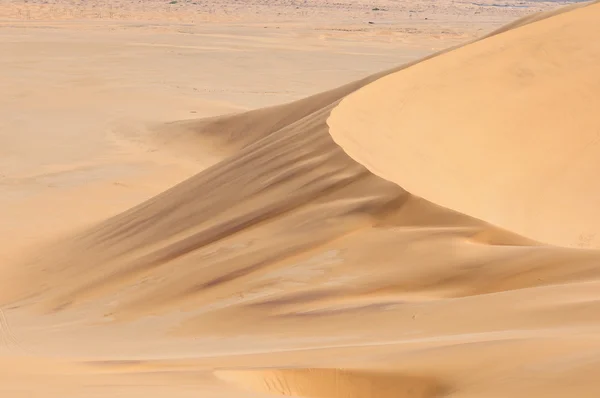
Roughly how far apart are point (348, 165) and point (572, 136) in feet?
14.1

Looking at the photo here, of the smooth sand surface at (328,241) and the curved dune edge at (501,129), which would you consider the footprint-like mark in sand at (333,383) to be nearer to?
the smooth sand surface at (328,241)

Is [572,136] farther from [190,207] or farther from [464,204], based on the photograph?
[190,207]

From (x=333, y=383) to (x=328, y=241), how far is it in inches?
142

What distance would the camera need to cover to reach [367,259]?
25.1 feet

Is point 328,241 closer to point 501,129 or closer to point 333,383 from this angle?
point 333,383

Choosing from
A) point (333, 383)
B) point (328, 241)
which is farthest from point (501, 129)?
point (333, 383)

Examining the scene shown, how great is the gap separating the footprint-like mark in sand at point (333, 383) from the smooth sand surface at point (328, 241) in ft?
0.03

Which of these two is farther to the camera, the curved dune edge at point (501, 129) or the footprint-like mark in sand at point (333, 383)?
the curved dune edge at point (501, 129)

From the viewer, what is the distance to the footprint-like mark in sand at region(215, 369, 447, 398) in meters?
4.50

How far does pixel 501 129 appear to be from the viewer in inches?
500

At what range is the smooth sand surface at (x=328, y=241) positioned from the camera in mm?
4773

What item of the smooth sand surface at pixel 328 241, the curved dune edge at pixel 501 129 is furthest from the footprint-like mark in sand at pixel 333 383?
the curved dune edge at pixel 501 129

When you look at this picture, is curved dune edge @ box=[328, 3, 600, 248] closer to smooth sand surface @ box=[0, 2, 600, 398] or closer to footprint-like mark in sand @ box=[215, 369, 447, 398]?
smooth sand surface @ box=[0, 2, 600, 398]

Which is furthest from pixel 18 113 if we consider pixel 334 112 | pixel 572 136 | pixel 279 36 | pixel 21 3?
pixel 21 3
